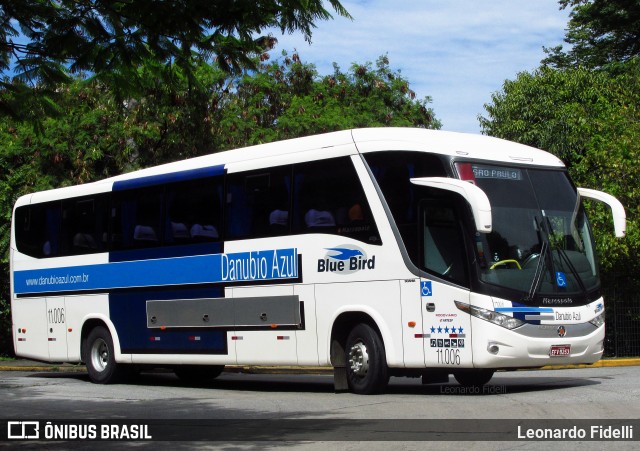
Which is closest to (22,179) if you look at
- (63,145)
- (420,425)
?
(63,145)

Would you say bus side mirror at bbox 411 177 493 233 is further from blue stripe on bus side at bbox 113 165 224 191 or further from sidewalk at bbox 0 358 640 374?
sidewalk at bbox 0 358 640 374

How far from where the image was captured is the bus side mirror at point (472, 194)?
13219 mm

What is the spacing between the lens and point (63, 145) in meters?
30.4

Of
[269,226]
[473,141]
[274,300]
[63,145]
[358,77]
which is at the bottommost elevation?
[274,300]

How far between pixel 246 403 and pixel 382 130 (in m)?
4.22

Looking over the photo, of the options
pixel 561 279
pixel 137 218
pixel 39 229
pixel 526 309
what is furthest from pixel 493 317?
pixel 39 229

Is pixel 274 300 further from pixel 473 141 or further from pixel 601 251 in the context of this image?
pixel 601 251

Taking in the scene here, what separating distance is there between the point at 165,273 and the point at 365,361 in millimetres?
4769

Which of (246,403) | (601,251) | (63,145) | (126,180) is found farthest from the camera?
(63,145)

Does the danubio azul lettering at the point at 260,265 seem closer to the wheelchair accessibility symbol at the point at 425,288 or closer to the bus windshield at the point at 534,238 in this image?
the wheelchair accessibility symbol at the point at 425,288

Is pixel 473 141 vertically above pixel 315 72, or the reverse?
pixel 315 72

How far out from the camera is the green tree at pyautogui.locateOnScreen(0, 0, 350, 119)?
8.48 m

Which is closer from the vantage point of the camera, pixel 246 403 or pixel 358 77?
pixel 246 403

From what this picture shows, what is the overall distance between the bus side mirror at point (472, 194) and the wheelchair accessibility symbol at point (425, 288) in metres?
1.17
